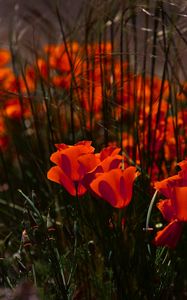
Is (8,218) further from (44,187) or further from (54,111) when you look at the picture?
(54,111)

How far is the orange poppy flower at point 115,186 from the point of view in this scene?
136cm

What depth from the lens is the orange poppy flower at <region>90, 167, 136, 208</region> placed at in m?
1.36

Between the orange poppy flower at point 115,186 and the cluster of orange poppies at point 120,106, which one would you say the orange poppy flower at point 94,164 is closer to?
the orange poppy flower at point 115,186

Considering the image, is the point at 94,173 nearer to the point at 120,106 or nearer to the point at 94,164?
the point at 94,164

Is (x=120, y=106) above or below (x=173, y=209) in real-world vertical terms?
above

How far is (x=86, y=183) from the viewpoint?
146 centimetres

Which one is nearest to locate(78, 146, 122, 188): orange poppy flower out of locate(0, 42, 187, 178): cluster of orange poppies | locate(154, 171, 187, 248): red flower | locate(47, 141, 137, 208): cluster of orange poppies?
locate(47, 141, 137, 208): cluster of orange poppies

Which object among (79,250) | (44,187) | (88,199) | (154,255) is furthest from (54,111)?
(154,255)

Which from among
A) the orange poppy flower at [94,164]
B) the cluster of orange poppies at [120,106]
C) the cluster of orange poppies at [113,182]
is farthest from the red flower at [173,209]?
the cluster of orange poppies at [120,106]

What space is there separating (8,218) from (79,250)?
0.56 metres

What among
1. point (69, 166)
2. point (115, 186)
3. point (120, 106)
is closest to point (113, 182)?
point (115, 186)

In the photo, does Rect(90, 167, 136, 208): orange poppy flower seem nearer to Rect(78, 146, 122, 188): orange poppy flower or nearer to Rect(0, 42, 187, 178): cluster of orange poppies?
Rect(78, 146, 122, 188): orange poppy flower

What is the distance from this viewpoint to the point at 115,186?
1.38 m

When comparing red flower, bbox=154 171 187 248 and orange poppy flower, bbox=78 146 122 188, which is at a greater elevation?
orange poppy flower, bbox=78 146 122 188
